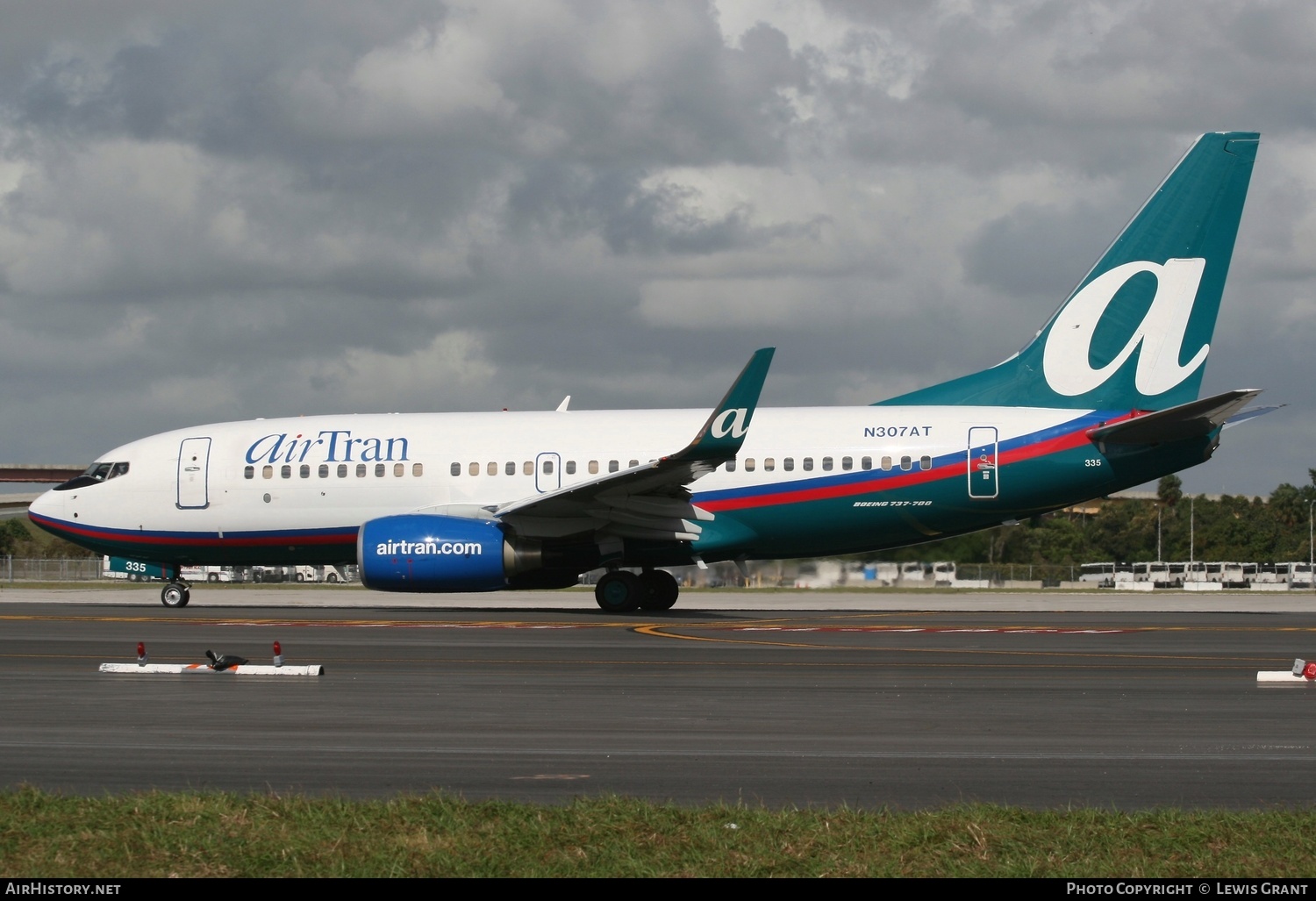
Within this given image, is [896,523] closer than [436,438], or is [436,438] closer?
[896,523]

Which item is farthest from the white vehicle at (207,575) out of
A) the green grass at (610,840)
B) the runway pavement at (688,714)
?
the green grass at (610,840)

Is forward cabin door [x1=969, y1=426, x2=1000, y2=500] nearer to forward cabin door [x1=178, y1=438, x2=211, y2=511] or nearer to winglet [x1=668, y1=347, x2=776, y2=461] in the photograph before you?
winglet [x1=668, y1=347, x2=776, y2=461]

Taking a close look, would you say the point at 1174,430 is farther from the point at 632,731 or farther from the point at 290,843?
the point at 290,843

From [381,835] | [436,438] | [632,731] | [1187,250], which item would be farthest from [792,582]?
[381,835]

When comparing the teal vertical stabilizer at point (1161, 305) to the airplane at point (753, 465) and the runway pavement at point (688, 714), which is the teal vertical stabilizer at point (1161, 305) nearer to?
the airplane at point (753, 465)

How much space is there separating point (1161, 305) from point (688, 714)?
19.3 metres

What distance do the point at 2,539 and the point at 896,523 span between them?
88.5m

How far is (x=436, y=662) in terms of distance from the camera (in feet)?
56.3

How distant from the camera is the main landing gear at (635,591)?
2758 centimetres

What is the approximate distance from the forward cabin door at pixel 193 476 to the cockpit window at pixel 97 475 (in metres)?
1.53

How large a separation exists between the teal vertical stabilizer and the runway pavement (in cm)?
591

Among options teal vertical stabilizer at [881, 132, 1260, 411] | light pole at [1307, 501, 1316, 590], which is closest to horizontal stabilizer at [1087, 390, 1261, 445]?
teal vertical stabilizer at [881, 132, 1260, 411]

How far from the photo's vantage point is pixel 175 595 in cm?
3044

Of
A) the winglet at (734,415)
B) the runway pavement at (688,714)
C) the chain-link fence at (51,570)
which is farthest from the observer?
the chain-link fence at (51,570)
